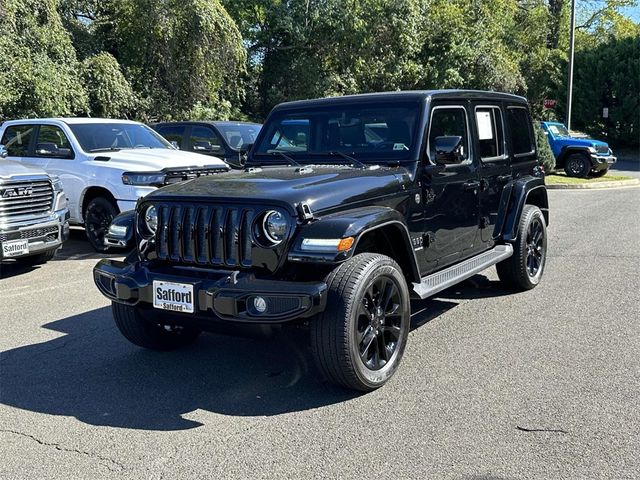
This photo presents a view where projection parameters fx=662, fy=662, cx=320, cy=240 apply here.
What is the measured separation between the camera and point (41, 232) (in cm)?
789

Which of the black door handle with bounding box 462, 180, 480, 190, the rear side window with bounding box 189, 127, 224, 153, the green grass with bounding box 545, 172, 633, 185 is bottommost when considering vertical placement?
the green grass with bounding box 545, 172, 633, 185

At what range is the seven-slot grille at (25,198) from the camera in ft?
25.0

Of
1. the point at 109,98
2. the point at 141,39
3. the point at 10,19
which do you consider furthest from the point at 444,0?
the point at 10,19

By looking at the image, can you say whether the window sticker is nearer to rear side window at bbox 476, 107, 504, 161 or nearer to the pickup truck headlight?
rear side window at bbox 476, 107, 504, 161

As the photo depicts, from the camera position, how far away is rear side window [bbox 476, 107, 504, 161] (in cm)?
605

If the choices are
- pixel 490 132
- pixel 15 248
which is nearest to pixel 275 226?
pixel 490 132

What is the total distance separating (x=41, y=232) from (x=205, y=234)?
4.55 meters

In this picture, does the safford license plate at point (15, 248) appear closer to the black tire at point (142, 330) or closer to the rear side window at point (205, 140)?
the black tire at point (142, 330)

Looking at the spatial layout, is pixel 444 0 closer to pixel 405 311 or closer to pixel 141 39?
pixel 141 39

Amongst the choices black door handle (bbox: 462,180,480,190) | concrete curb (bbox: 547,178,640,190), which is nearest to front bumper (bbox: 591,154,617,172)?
concrete curb (bbox: 547,178,640,190)

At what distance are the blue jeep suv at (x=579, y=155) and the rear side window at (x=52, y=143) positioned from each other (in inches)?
640

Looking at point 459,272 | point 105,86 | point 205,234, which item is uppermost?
point 105,86

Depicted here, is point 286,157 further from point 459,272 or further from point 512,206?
point 512,206

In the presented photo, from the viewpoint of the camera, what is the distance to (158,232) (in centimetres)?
437
